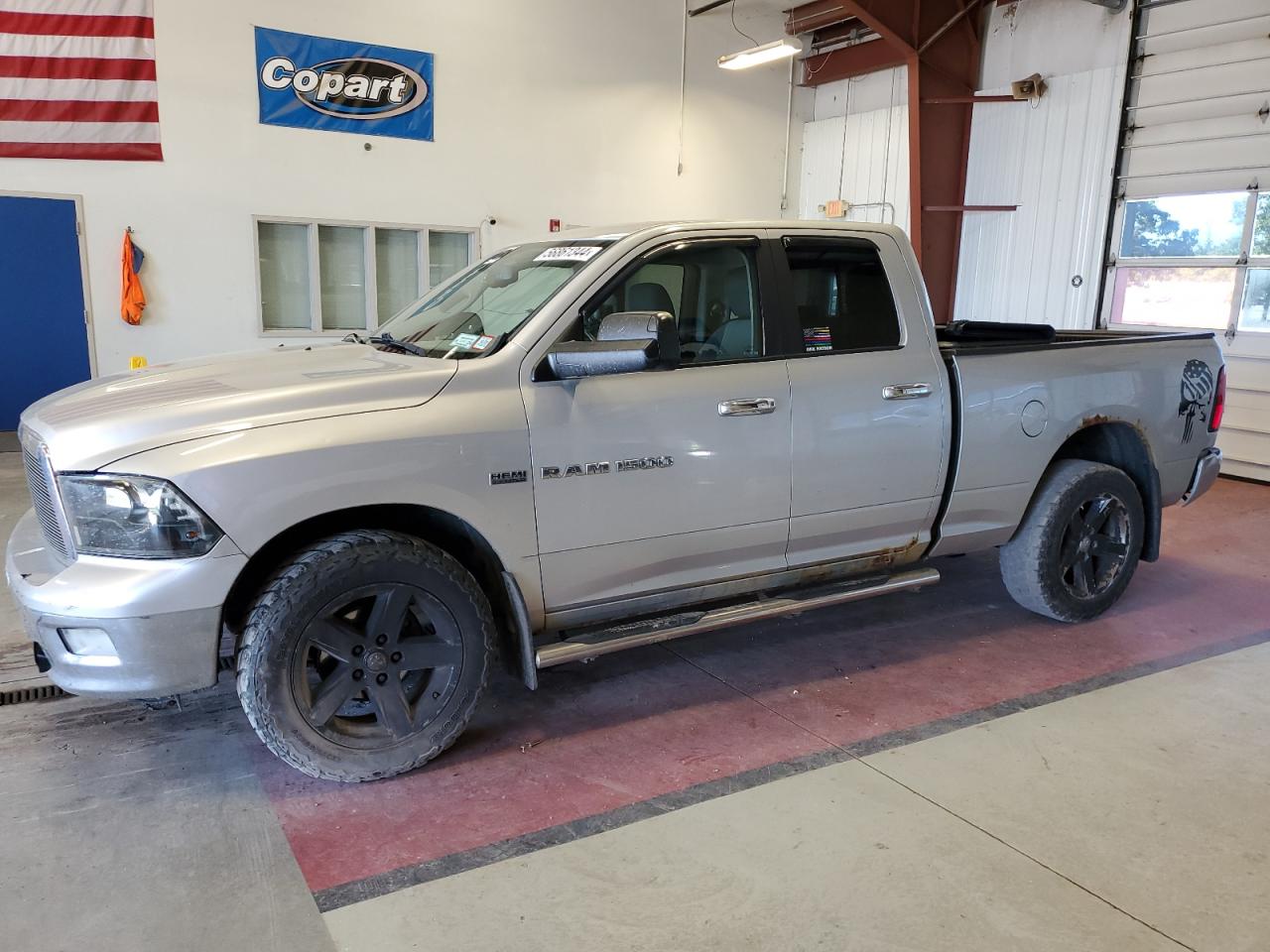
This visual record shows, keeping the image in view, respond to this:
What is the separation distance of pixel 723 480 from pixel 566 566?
697 millimetres

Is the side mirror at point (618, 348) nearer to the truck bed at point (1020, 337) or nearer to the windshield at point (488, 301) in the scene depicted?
the windshield at point (488, 301)

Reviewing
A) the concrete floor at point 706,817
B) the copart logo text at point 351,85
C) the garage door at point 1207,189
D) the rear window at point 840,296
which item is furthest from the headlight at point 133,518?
the garage door at point 1207,189

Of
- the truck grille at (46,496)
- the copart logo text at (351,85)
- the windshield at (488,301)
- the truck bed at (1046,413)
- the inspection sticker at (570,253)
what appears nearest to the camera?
the truck grille at (46,496)

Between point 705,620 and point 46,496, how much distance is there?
230cm

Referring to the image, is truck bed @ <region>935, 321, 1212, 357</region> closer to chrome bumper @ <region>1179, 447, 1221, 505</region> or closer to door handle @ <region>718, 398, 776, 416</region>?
chrome bumper @ <region>1179, 447, 1221, 505</region>

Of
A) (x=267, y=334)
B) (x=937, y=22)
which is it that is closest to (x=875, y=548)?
(x=267, y=334)

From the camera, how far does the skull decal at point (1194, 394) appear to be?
4.67 metres

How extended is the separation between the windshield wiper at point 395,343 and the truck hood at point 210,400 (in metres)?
0.11

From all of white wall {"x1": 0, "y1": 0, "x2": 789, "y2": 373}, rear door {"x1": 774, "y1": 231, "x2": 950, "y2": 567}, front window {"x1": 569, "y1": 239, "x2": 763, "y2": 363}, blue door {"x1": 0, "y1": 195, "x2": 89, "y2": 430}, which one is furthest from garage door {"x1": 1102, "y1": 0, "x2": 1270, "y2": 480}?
blue door {"x1": 0, "y1": 195, "x2": 89, "y2": 430}

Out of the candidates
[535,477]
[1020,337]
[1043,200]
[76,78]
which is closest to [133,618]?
[535,477]

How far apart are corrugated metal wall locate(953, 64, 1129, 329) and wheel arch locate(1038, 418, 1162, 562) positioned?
20.1 ft

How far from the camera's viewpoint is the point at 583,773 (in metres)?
3.14

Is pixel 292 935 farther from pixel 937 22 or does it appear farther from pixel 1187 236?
pixel 937 22

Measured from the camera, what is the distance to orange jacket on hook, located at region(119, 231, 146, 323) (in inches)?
357
